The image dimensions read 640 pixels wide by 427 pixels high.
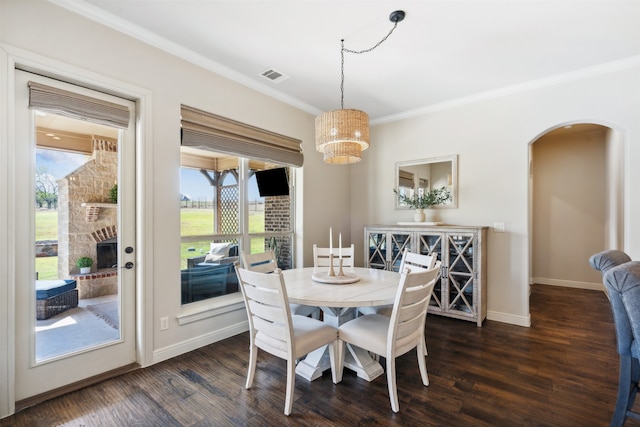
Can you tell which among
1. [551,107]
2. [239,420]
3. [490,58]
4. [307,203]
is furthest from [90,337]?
[551,107]

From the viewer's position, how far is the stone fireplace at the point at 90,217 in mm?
2170

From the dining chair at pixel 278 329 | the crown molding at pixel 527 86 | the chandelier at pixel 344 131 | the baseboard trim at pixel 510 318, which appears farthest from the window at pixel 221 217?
the baseboard trim at pixel 510 318

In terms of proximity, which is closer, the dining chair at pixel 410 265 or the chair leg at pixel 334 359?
the chair leg at pixel 334 359

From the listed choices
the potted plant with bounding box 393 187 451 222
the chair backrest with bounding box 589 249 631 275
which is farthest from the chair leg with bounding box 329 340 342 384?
the potted plant with bounding box 393 187 451 222

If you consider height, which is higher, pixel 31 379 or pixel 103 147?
pixel 103 147

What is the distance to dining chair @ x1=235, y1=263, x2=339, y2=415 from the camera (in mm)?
1843

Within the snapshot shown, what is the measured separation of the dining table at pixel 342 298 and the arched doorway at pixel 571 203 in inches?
163

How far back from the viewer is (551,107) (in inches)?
127

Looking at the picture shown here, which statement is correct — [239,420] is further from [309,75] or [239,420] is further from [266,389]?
[309,75]

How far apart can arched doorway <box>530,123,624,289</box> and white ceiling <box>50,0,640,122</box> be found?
7.96ft

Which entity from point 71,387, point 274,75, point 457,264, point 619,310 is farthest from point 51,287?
point 457,264

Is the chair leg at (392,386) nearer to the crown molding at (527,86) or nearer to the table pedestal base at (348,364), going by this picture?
the table pedestal base at (348,364)

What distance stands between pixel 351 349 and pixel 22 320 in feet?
7.37

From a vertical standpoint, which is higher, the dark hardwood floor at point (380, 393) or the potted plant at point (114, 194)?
the potted plant at point (114, 194)
